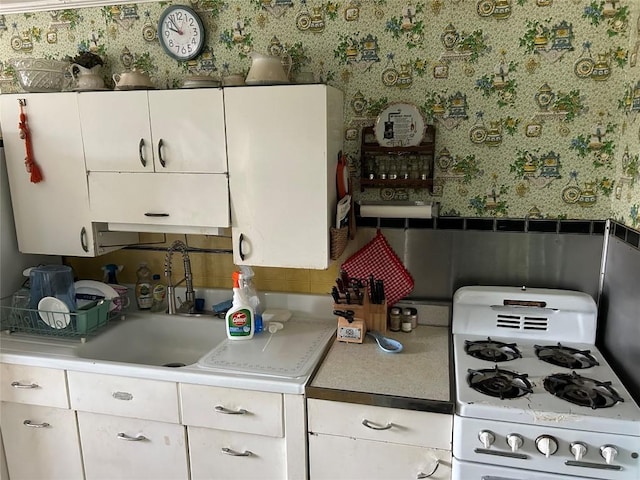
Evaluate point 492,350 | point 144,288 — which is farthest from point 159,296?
point 492,350

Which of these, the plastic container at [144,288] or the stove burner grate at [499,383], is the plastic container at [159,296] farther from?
the stove burner grate at [499,383]

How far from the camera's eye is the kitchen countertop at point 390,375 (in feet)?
4.94

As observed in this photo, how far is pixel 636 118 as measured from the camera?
1.64 metres

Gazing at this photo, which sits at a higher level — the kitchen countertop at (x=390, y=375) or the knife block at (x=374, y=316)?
the knife block at (x=374, y=316)

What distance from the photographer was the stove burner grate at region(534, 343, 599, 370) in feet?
5.57

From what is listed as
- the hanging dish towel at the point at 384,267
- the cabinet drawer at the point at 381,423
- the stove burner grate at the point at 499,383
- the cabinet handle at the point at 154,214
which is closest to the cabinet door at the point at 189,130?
the cabinet handle at the point at 154,214

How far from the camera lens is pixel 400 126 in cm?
197

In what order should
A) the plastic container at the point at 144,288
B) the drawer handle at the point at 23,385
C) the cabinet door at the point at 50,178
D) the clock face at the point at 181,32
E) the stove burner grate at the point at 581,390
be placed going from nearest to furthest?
the stove burner grate at the point at 581,390
the drawer handle at the point at 23,385
the cabinet door at the point at 50,178
the clock face at the point at 181,32
the plastic container at the point at 144,288

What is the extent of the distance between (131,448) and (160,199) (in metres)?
0.96

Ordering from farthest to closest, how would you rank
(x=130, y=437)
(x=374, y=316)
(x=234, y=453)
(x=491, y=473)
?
(x=374, y=316) → (x=130, y=437) → (x=234, y=453) → (x=491, y=473)

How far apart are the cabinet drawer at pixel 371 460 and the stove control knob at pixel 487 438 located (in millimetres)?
145

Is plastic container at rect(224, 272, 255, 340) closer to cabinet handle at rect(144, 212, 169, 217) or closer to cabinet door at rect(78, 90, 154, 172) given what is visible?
cabinet handle at rect(144, 212, 169, 217)

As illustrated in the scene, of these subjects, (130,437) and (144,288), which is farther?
(144,288)

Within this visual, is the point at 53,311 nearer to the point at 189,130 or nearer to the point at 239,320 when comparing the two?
the point at 239,320
